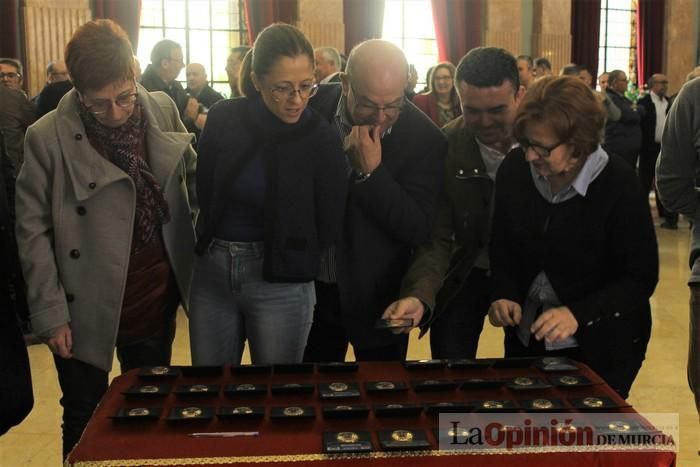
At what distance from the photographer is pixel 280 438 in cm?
173

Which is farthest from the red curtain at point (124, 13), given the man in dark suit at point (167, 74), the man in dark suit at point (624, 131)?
the man in dark suit at point (624, 131)

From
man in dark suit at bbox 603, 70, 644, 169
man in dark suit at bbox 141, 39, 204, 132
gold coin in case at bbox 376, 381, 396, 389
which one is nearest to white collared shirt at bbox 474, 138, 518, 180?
gold coin in case at bbox 376, 381, 396, 389

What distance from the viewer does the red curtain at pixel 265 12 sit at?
38.0 feet

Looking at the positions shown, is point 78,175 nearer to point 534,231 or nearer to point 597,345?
point 534,231

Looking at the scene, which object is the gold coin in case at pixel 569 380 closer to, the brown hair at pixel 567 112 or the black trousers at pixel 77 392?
the brown hair at pixel 567 112

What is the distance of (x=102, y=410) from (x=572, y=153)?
1.30 m

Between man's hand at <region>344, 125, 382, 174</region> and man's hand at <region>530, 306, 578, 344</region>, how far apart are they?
2.02 ft

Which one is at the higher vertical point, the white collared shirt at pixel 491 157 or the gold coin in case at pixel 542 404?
the white collared shirt at pixel 491 157

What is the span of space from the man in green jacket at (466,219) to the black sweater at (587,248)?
19 cm

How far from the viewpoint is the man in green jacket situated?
247 cm

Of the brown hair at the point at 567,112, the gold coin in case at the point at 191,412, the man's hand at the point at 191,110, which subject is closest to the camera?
the gold coin in case at the point at 191,412

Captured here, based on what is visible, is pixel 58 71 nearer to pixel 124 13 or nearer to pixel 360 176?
pixel 124 13

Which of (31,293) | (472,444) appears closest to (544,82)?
(472,444)

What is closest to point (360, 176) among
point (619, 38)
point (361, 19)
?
point (361, 19)
